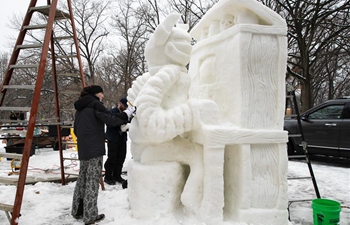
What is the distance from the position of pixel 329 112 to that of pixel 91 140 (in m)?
6.55

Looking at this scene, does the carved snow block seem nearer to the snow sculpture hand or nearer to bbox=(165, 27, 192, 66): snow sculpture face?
the snow sculpture hand

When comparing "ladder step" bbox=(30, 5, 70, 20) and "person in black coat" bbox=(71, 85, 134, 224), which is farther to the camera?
"ladder step" bbox=(30, 5, 70, 20)

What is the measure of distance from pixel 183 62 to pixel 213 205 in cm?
173

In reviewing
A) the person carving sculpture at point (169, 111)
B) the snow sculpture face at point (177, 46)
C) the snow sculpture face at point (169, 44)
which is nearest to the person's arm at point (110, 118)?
the person carving sculpture at point (169, 111)

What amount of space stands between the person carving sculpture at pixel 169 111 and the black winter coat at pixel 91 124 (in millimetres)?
339

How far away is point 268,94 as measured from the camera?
3008 millimetres

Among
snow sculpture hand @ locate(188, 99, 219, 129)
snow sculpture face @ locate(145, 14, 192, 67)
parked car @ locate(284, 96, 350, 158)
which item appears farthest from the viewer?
parked car @ locate(284, 96, 350, 158)

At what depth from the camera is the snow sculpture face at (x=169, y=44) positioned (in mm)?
3057

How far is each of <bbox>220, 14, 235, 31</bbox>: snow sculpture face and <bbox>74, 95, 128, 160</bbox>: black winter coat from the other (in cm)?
175

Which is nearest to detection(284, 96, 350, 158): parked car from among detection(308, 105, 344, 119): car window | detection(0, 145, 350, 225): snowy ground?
detection(308, 105, 344, 119): car window

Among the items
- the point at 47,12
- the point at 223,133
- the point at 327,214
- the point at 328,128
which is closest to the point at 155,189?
the point at 223,133

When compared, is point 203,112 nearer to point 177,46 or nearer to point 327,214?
point 177,46

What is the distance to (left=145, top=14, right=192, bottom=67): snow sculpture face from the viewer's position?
10.0 feet

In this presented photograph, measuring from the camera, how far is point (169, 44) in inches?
123
